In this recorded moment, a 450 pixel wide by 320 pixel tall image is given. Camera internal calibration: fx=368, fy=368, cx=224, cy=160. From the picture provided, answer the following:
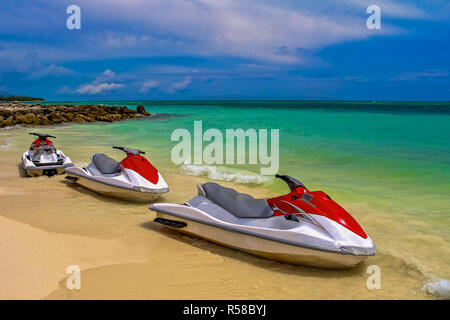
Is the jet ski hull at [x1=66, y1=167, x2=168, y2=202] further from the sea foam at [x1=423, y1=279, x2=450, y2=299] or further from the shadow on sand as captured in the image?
the sea foam at [x1=423, y1=279, x2=450, y2=299]

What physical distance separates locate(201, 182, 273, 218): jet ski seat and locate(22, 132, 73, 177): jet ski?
15.7 ft

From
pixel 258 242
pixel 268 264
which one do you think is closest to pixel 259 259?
pixel 268 264

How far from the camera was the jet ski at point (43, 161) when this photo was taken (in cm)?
807

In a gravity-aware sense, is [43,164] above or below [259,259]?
above

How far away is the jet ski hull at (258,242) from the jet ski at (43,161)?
4402mm

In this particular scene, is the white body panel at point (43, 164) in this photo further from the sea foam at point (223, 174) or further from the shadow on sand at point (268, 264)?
the shadow on sand at point (268, 264)

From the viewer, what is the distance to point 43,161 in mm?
8203

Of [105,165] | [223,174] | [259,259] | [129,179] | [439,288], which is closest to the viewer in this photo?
[439,288]

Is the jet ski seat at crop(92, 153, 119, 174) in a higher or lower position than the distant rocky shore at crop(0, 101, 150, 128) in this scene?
lower

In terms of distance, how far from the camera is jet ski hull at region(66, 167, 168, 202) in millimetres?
6102

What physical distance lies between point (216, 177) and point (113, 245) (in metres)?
4.92

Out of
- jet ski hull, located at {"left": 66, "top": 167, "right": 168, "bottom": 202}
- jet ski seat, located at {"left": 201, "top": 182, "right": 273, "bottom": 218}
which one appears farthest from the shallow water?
jet ski seat, located at {"left": 201, "top": 182, "right": 273, "bottom": 218}

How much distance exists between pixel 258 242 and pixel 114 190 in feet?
10.6

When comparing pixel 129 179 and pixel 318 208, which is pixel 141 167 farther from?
pixel 318 208
